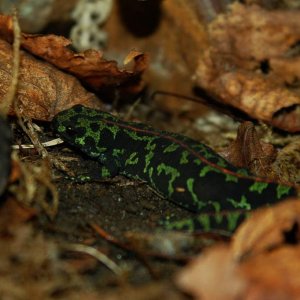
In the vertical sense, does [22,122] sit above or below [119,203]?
above

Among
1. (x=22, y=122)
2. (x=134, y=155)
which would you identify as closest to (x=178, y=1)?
(x=134, y=155)

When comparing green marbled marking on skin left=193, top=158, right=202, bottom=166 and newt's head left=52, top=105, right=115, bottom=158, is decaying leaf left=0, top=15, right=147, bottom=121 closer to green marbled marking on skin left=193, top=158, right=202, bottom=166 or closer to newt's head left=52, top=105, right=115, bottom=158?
newt's head left=52, top=105, right=115, bottom=158

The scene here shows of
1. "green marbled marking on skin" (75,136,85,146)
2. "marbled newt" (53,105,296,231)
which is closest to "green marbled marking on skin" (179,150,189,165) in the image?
"marbled newt" (53,105,296,231)

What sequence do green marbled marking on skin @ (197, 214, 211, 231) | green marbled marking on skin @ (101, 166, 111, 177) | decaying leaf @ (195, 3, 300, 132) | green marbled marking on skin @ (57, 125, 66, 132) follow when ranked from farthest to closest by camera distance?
decaying leaf @ (195, 3, 300, 132)
green marbled marking on skin @ (57, 125, 66, 132)
green marbled marking on skin @ (101, 166, 111, 177)
green marbled marking on skin @ (197, 214, 211, 231)

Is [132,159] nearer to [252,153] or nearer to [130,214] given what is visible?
[130,214]

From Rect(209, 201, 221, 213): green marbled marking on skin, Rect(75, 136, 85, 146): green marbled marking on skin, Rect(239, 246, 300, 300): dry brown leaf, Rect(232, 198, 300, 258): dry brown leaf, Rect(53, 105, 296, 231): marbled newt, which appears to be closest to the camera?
Rect(239, 246, 300, 300): dry brown leaf

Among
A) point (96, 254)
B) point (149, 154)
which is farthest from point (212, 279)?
point (149, 154)

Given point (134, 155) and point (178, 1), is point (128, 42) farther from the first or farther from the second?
point (134, 155)
